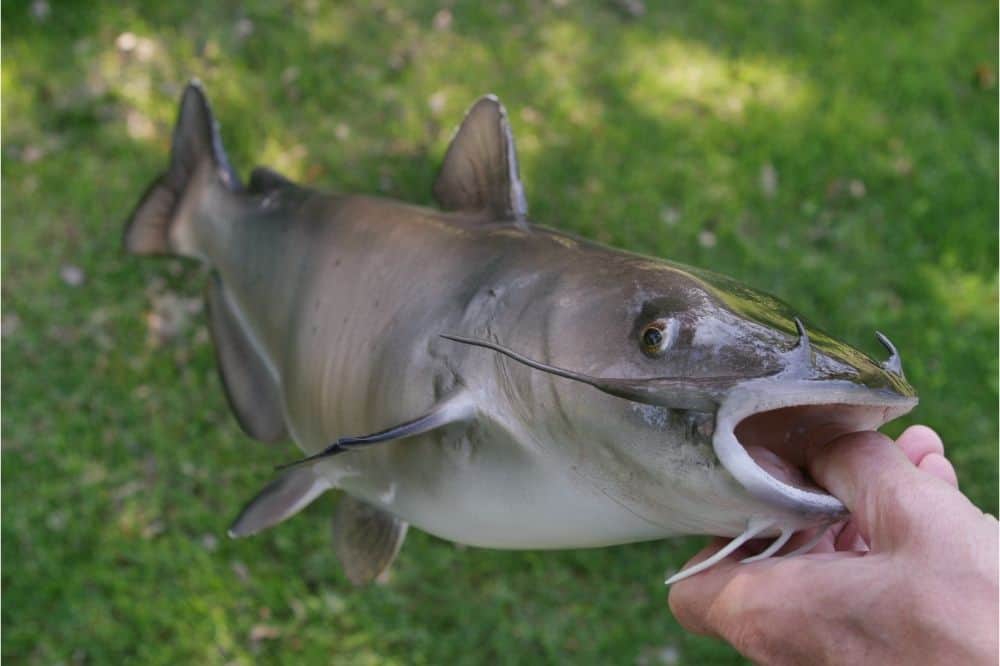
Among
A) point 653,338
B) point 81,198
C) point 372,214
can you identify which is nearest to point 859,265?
point 372,214

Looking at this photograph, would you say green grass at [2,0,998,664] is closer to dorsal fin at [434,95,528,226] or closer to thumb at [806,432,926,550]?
dorsal fin at [434,95,528,226]

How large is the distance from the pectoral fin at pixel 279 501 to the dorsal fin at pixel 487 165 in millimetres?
852

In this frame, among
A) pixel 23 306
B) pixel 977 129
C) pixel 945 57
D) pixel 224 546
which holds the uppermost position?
pixel 945 57

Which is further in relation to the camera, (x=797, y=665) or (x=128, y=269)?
(x=128, y=269)

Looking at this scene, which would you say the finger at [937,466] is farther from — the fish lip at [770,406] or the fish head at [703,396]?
the fish lip at [770,406]

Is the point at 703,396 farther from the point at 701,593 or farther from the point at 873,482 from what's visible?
the point at 701,593

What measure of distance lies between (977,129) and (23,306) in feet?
14.2

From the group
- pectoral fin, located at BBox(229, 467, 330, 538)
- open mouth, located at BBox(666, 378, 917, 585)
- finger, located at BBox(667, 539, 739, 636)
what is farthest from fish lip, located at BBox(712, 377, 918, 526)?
pectoral fin, located at BBox(229, 467, 330, 538)

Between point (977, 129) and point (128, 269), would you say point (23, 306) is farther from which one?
point (977, 129)

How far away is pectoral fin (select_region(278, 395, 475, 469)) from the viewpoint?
1.60 meters

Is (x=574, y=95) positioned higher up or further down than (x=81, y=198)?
higher up

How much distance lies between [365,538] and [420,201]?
5.80 ft

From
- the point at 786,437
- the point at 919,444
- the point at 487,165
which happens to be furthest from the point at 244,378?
the point at 919,444

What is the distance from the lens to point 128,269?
3.47m
